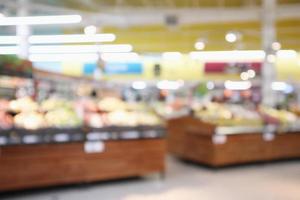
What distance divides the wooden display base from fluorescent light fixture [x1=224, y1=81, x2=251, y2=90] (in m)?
14.8

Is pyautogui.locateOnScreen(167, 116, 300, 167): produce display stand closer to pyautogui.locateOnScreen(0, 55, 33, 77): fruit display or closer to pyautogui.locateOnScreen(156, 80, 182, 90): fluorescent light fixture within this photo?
pyautogui.locateOnScreen(0, 55, 33, 77): fruit display

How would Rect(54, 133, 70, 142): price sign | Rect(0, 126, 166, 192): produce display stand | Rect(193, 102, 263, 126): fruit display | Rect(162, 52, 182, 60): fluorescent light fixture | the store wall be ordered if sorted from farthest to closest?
Rect(162, 52, 182, 60): fluorescent light fixture < the store wall < Rect(193, 102, 263, 126): fruit display < Rect(54, 133, 70, 142): price sign < Rect(0, 126, 166, 192): produce display stand

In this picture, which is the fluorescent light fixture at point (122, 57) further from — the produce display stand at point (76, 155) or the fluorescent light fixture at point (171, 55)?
the produce display stand at point (76, 155)

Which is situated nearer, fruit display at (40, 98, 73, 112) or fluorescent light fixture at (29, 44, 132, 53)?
fruit display at (40, 98, 73, 112)

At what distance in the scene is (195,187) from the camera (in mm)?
6547

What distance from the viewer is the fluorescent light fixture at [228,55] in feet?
63.7

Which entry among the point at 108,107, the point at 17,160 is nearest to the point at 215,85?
the point at 108,107

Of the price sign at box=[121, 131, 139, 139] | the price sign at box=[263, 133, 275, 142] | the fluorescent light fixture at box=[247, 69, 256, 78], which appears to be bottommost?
the price sign at box=[263, 133, 275, 142]

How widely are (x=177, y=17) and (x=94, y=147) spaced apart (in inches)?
352

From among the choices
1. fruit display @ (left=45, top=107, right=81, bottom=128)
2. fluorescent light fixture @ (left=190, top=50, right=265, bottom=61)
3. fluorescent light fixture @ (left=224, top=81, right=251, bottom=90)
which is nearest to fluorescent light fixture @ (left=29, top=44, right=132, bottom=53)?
fluorescent light fixture @ (left=190, top=50, right=265, bottom=61)

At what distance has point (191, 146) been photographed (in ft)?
28.2

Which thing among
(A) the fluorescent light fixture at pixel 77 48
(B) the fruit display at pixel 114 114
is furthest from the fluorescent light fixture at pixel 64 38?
(B) the fruit display at pixel 114 114

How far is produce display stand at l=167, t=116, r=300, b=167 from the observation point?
7.95 meters

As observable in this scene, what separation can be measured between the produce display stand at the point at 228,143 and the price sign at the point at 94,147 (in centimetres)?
242
